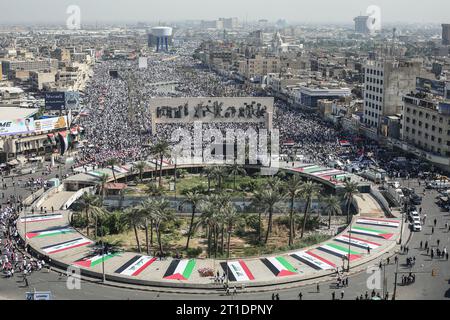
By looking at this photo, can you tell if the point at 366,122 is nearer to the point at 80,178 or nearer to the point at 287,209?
the point at 287,209

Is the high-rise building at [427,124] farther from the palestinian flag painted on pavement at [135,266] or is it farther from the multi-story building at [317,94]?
the palestinian flag painted on pavement at [135,266]

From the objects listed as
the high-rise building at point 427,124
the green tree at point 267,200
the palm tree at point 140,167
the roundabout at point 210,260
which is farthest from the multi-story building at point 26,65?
the green tree at point 267,200

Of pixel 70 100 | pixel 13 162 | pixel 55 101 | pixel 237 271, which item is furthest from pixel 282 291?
pixel 70 100

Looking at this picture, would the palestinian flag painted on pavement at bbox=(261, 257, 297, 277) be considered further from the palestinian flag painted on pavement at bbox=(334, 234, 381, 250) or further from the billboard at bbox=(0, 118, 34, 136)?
the billboard at bbox=(0, 118, 34, 136)

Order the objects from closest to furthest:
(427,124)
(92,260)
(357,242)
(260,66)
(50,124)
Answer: (92,260)
(357,242)
(427,124)
(50,124)
(260,66)

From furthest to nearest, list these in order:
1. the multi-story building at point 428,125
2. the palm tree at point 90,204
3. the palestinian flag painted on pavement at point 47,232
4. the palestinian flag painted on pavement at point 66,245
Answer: the multi-story building at point 428,125, the palm tree at point 90,204, the palestinian flag painted on pavement at point 47,232, the palestinian flag painted on pavement at point 66,245

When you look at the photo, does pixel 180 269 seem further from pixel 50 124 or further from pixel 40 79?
pixel 40 79
